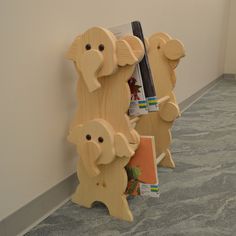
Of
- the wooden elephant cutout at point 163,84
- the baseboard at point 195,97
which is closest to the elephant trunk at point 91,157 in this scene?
the wooden elephant cutout at point 163,84

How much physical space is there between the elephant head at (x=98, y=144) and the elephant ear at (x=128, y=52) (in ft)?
0.67

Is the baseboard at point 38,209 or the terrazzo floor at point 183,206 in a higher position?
the baseboard at point 38,209

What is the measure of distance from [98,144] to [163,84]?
520 mm

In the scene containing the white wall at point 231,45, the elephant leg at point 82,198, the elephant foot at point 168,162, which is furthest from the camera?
the white wall at point 231,45

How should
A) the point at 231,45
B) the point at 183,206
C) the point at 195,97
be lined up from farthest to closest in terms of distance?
the point at 231,45
the point at 195,97
the point at 183,206

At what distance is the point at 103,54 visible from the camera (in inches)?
34.3

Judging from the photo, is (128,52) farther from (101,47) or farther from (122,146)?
(122,146)

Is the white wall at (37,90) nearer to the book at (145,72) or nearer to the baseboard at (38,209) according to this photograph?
the baseboard at (38,209)

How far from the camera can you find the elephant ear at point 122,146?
3.04 ft

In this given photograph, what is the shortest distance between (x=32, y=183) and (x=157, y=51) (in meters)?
0.74

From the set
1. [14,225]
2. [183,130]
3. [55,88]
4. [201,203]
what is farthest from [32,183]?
[183,130]

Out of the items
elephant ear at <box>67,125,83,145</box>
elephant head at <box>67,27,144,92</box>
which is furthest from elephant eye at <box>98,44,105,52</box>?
elephant ear at <box>67,125,83,145</box>

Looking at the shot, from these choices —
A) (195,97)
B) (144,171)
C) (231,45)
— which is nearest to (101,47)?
(144,171)

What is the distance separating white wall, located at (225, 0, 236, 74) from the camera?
12.2ft
